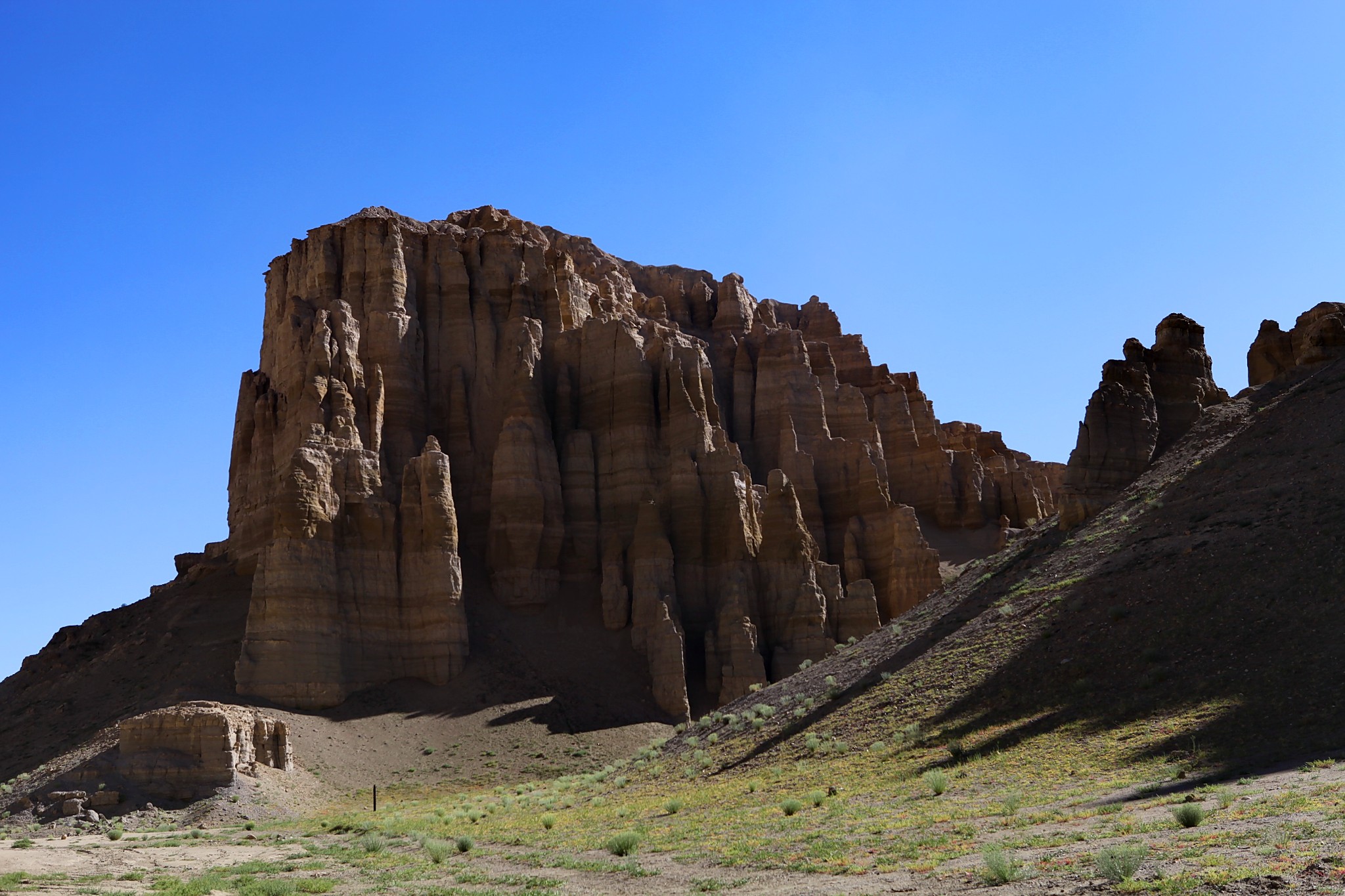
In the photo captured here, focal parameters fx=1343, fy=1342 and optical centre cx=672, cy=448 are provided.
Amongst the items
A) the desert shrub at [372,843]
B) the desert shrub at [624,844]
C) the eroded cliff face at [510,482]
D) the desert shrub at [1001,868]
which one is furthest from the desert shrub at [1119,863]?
the eroded cliff face at [510,482]

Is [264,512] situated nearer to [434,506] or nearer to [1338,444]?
[434,506]

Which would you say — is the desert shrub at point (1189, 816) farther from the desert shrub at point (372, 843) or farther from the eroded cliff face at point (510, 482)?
the eroded cliff face at point (510, 482)

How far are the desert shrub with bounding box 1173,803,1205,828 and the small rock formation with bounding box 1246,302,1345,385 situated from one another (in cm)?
3374

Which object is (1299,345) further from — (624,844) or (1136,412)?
(624,844)

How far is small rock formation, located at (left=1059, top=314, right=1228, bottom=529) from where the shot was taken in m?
48.7

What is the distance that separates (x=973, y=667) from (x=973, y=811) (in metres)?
13.8

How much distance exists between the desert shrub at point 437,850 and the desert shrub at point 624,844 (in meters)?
4.41

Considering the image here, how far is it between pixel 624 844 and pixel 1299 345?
36998 millimetres

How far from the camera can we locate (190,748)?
5247cm

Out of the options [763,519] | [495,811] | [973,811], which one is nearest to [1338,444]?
[973,811]

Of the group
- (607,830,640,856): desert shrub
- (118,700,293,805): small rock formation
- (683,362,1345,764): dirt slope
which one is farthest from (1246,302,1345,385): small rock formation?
(118,700,293,805): small rock formation

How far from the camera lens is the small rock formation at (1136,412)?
48.7 metres

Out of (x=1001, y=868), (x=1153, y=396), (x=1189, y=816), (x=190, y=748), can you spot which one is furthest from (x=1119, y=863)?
(x=190, y=748)

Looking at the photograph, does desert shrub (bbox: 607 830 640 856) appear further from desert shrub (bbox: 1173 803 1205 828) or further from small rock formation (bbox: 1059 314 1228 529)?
small rock formation (bbox: 1059 314 1228 529)
